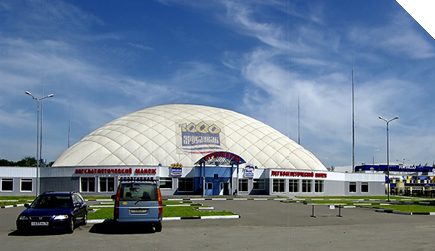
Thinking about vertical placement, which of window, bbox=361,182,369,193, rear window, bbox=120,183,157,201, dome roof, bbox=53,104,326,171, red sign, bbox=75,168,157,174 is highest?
dome roof, bbox=53,104,326,171

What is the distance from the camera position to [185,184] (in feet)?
196

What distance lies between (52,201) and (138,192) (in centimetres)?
379

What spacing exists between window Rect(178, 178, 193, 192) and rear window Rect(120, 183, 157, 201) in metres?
41.8

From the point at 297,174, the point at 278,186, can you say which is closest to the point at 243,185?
the point at 278,186

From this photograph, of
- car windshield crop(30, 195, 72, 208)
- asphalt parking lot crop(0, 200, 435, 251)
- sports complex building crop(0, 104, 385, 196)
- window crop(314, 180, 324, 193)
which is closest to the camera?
asphalt parking lot crop(0, 200, 435, 251)

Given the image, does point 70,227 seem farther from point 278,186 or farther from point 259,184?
point 278,186

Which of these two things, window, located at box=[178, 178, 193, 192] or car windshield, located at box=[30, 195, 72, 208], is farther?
window, located at box=[178, 178, 193, 192]

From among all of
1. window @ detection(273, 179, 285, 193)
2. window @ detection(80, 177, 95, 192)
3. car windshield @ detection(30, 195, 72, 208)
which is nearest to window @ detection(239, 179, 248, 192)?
window @ detection(273, 179, 285, 193)

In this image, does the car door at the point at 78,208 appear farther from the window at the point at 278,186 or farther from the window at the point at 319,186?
the window at the point at 319,186

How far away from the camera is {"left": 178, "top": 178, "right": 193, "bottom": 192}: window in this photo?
59438 millimetres

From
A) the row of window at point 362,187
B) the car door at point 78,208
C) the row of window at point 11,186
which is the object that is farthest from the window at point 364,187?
the car door at point 78,208

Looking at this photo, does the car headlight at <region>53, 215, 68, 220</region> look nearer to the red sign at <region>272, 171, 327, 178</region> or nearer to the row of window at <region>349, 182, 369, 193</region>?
the red sign at <region>272, 171, 327, 178</region>

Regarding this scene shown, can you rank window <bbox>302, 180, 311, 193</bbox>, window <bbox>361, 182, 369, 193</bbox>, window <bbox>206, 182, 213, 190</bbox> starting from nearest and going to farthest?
window <bbox>206, 182, 213, 190</bbox> → window <bbox>302, 180, 311, 193</bbox> → window <bbox>361, 182, 369, 193</bbox>

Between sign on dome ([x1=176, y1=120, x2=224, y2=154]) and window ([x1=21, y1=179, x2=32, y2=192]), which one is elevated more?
sign on dome ([x1=176, y1=120, x2=224, y2=154])
